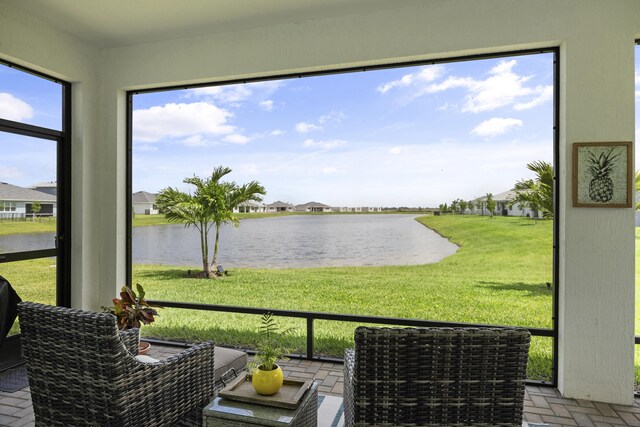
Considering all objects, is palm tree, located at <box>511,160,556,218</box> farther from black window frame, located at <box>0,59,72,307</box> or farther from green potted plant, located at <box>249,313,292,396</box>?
black window frame, located at <box>0,59,72,307</box>

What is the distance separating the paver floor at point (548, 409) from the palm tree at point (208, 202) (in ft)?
6.40

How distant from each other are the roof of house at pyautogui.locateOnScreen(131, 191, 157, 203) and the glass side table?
3162 millimetres

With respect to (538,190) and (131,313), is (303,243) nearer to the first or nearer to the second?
(131,313)

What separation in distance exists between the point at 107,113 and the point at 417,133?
3300 mm

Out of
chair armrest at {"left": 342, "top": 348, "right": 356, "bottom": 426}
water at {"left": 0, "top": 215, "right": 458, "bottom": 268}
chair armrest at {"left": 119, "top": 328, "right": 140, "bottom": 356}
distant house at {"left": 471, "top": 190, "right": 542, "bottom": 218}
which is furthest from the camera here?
water at {"left": 0, "top": 215, "right": 458, "bottom": 268}

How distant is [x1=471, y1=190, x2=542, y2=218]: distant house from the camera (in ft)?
11.7

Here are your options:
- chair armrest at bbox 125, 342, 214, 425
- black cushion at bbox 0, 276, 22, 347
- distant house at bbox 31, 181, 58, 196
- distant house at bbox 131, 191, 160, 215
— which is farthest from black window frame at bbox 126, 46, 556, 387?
chair armrest at bbox 125, 342, 214, 425

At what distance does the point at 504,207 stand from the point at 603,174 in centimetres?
91

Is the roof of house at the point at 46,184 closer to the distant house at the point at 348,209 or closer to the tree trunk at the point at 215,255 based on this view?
the tree trunk at the point at 215,255

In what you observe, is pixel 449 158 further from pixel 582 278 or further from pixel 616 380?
pixel 616 380

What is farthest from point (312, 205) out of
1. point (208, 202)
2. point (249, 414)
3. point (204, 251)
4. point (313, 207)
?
point (249, 414)

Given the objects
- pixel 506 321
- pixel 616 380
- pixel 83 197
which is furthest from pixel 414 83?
pixel 83 197

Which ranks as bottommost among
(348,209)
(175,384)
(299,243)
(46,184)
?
(175,384)

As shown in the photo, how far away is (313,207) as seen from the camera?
441 cm
